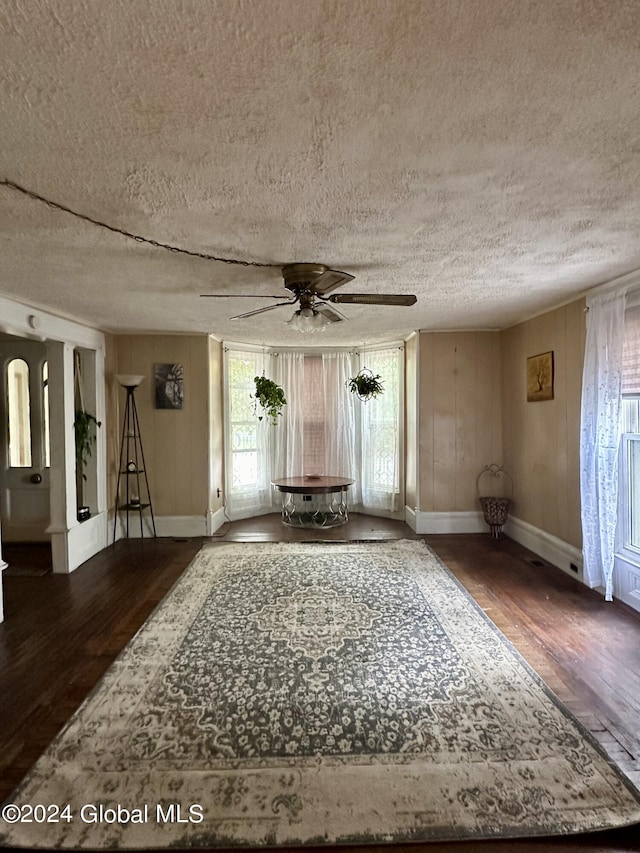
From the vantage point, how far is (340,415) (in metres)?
6.36

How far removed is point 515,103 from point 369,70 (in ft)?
1.55

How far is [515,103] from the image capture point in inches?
51.7

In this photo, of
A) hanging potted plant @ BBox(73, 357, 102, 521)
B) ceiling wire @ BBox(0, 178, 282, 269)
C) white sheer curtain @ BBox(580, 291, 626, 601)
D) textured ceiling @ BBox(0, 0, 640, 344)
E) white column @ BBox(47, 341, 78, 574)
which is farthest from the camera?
hanging potted plant @ BBox(73, 357, 102, 521)

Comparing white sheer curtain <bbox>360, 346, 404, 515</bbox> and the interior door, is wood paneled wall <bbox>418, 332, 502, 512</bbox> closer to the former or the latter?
white sheer curtain <bbox>360, 346, 404, 515</bbox>

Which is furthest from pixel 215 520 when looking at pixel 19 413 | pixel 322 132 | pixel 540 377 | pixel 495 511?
pixel 322 132

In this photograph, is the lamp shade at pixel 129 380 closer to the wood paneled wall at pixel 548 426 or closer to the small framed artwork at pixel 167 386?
the small framed artwork at pixel 167 386

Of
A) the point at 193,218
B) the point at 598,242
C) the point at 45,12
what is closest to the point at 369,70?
the point at 45,12

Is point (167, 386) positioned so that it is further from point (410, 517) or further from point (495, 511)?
point (495, 511)

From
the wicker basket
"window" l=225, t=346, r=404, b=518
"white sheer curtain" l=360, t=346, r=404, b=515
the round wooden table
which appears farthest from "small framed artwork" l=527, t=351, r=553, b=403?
the round wooden table

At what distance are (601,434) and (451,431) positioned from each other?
1984mm

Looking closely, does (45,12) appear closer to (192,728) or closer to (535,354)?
(192,728)

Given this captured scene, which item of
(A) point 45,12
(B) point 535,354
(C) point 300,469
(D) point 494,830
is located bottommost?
(D) point 494,830

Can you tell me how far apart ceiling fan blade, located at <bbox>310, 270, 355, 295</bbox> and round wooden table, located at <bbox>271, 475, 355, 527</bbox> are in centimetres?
310

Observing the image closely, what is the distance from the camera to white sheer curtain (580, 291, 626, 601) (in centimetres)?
326
